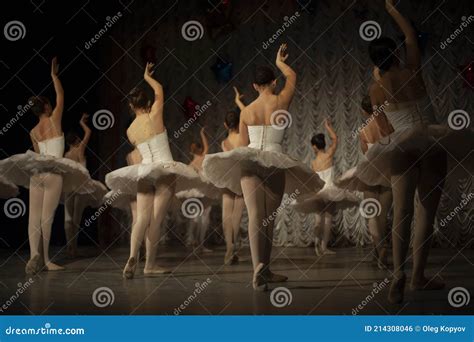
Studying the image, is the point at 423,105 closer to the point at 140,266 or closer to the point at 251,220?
the point at 251,220

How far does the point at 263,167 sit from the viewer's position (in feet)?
15.0

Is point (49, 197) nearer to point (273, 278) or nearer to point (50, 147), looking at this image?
point (50, 147)

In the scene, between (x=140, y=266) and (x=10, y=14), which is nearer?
(x=140, y=266)

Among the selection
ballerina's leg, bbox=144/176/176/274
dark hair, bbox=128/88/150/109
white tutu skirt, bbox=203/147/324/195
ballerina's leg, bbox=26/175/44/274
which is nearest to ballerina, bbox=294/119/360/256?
white tutu skirt, bbox=203/147/324/195

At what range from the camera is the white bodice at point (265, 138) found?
15.2ft

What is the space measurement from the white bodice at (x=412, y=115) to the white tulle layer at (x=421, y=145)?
1.5 inches

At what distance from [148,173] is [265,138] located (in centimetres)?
118

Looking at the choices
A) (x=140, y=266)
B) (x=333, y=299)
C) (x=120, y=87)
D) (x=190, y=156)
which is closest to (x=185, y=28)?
(x=120, y=87)

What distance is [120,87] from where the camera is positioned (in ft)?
35.9

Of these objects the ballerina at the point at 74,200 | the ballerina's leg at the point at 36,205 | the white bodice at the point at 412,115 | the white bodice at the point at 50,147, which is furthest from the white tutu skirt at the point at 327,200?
the white bodice at the point at 412,115

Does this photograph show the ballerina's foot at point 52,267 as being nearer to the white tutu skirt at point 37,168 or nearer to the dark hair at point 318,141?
the white tutu skirt at point 37,168

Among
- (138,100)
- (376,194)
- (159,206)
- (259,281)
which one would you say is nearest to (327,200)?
(376,194)

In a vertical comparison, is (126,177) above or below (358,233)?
below

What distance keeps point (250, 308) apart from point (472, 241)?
20.3ft
